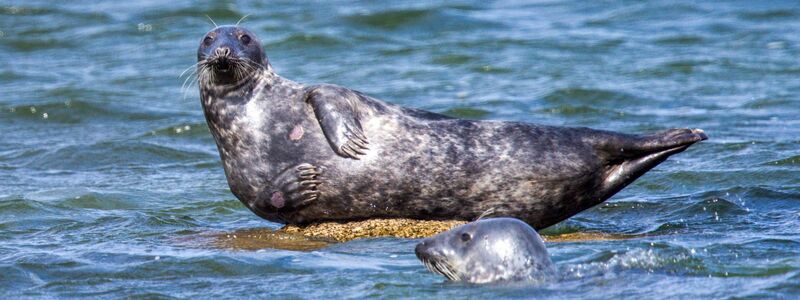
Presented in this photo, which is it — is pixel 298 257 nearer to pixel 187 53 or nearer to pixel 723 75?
pixel 723 75

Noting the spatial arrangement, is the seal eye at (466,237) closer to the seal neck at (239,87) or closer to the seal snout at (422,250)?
the seal snout at (422,250)

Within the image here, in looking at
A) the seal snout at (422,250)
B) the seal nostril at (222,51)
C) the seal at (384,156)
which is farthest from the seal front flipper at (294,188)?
the seal snout at (422,250)

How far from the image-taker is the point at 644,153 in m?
8.59

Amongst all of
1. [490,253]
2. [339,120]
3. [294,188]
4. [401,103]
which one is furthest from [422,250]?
[401,103]

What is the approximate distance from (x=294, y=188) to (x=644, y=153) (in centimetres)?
194

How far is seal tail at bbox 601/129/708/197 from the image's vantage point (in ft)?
27.8

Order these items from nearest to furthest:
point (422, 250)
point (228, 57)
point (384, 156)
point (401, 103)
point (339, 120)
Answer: point (422, 250) → point (339, 120) → point (384, 156) → point (228, 57) → point (401, 103)

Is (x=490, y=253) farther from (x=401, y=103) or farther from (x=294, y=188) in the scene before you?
(x=401, y=103)

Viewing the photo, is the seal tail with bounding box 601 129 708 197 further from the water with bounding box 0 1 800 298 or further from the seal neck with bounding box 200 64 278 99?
the seal neck with bounding box 200 64 278 99

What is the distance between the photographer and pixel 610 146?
8555 millimetres

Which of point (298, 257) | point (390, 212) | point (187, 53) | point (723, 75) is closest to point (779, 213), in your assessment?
point (390, 212)

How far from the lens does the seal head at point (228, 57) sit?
8.49m

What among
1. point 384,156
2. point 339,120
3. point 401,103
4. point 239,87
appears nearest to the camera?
point 339,120

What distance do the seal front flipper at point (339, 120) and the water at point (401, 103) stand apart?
51cm
